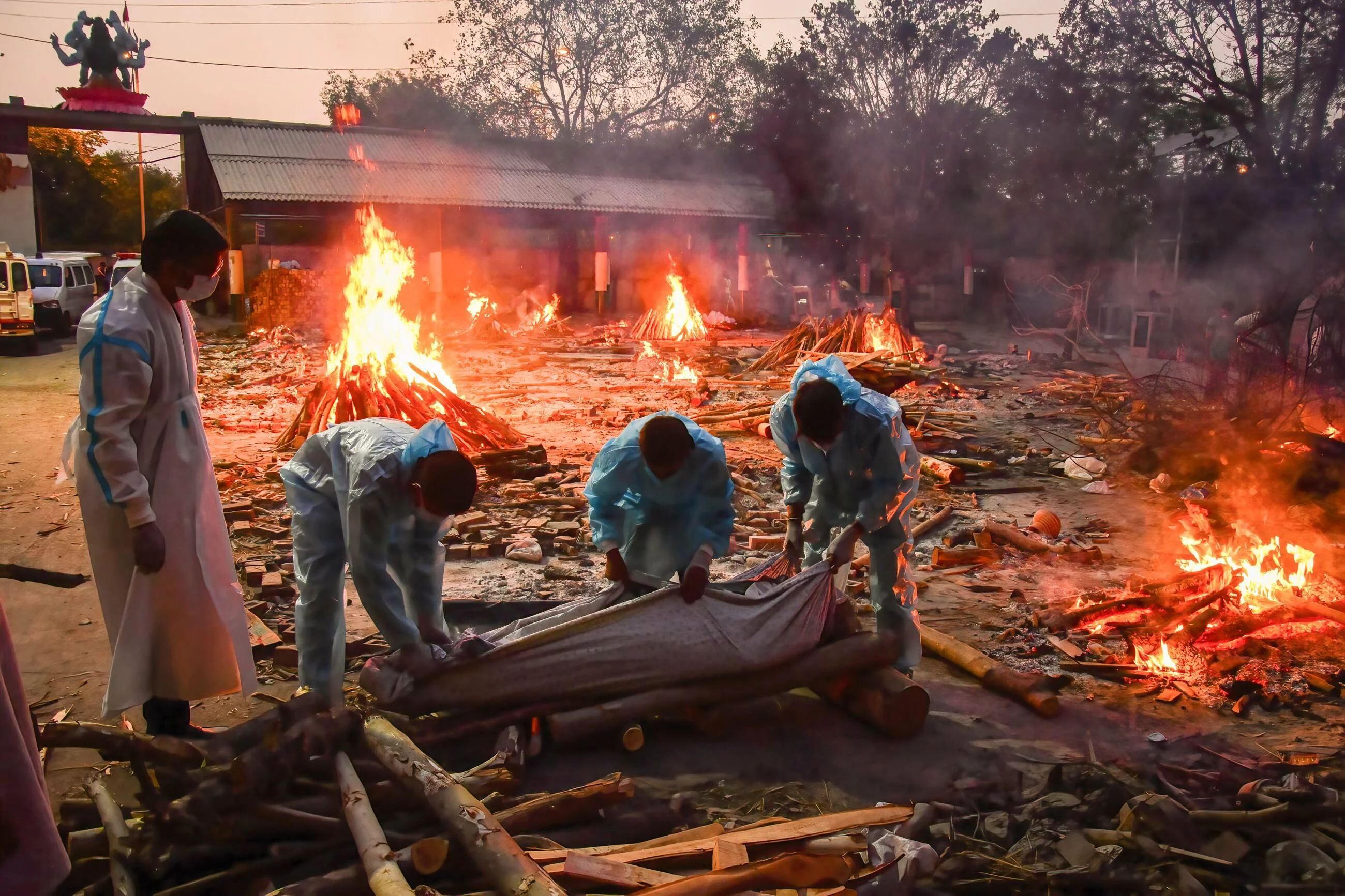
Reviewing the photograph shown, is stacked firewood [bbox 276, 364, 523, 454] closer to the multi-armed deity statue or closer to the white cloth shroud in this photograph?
the white cloth shroud

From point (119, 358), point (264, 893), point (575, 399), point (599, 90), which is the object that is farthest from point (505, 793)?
point (599, 90)

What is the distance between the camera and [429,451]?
3.44m

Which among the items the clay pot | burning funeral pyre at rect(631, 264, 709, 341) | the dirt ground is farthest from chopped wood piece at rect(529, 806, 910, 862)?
burning funeral pyre at rect(631, 264, 709, 341)

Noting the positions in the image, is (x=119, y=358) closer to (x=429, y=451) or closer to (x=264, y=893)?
(x=429, y=451)

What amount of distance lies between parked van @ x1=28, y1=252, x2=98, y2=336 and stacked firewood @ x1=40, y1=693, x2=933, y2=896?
67.0ft

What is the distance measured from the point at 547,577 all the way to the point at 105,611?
3138 mm

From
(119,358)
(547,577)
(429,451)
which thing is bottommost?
(547,577)

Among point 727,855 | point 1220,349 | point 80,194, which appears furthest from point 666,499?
point 80,194

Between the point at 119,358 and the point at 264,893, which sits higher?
the point at 119,358

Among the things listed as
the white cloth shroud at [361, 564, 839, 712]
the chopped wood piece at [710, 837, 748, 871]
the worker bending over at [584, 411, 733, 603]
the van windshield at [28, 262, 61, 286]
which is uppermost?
the van windshield at [28, 262, 61, 286]

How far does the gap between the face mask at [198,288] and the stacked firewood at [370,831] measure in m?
1.61

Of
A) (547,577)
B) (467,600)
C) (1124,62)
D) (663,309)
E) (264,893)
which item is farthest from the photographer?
(663,309)

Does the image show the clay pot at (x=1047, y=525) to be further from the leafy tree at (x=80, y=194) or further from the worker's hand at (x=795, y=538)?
the leafy tree at (x=80, y=194)

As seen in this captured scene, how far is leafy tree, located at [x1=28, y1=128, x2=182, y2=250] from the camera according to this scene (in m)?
36.4
